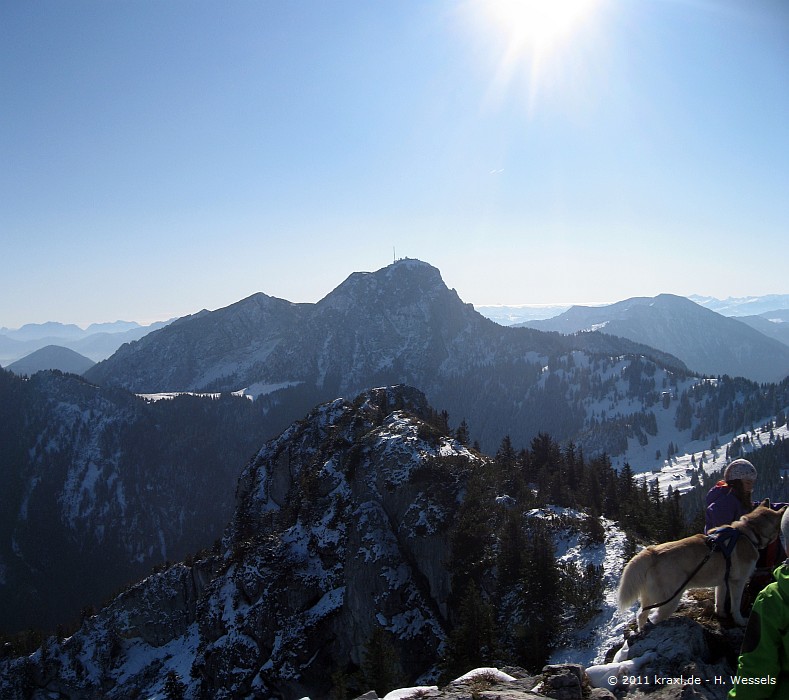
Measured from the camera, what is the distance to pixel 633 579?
10109 mm

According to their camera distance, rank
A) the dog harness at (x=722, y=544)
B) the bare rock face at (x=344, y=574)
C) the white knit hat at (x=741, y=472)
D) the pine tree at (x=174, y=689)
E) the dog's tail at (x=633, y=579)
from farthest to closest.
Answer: the pine tree at (x=174, y=689) → the bare rock face at (x=344, y=574) → the white knit hat at (x=741, y=472) → the dog's tail at (x=633, y=579) → the dog harness at (x=722, y=544)

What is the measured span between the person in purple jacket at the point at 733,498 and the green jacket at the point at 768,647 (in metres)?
6.16

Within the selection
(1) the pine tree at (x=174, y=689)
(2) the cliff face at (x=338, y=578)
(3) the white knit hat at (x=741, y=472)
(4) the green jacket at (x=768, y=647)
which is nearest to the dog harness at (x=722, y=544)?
(3) the white knit hat at (x=741, y=472)

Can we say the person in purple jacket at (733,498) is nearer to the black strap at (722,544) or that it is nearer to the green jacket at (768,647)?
the black strap at (722,544)

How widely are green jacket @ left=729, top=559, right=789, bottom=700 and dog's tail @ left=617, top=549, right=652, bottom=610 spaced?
4.83 meters

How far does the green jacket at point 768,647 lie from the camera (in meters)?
5.12

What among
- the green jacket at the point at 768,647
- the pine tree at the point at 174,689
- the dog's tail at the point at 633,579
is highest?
the green jacket at the point at 768,647

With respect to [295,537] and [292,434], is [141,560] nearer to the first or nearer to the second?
[292,434]

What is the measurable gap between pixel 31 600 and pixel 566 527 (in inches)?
7949

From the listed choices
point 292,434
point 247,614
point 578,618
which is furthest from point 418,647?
point 292,434

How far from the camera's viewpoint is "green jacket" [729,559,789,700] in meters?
5.12

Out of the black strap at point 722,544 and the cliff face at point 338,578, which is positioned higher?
the black strap at point 722,544

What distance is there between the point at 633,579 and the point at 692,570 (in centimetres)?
116

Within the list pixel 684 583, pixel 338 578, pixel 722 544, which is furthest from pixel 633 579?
pixel 338 578
